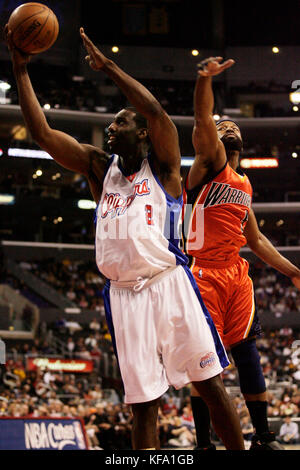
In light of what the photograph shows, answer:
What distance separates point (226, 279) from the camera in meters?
5.20

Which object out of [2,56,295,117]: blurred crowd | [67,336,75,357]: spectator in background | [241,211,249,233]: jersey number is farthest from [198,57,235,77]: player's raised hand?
[2,56,295,117]: blurred crowd

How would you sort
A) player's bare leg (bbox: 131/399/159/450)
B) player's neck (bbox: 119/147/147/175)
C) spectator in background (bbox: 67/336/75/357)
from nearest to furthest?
player's bare leg (bbox: 131/399/159/450) < player's neck (bbox: 119/147/147/175) < spectator in background (bbox: 67/336/75/357)

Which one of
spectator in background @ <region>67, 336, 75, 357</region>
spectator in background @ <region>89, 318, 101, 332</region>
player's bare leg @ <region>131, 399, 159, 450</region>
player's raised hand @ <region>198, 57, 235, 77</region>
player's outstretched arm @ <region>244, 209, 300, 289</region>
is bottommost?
spectator in background @ <region>67, 336, 75, 357</region>

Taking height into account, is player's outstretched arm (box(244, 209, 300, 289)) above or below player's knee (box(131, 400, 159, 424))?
above

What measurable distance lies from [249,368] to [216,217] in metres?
1.25

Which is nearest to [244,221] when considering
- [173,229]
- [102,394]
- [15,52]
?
[173,229]

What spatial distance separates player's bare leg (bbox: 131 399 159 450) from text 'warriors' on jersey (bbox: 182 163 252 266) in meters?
1.66

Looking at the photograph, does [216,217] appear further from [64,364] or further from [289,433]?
[64,364]

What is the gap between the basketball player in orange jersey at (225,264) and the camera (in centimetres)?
505

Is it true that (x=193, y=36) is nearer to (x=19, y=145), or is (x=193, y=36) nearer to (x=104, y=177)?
(x=19, y=145)

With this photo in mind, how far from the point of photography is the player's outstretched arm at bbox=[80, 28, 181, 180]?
3.96 m

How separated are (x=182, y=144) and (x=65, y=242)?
7.07 meters

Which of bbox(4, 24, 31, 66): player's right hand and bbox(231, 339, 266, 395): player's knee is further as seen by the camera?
bbox(231, 339, 266, 395): player's knee

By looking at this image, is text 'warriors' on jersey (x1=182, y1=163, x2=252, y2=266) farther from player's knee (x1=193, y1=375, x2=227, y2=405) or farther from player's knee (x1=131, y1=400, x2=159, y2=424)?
player's knee (x1=131, y1=400, x2=159, y2=424)
